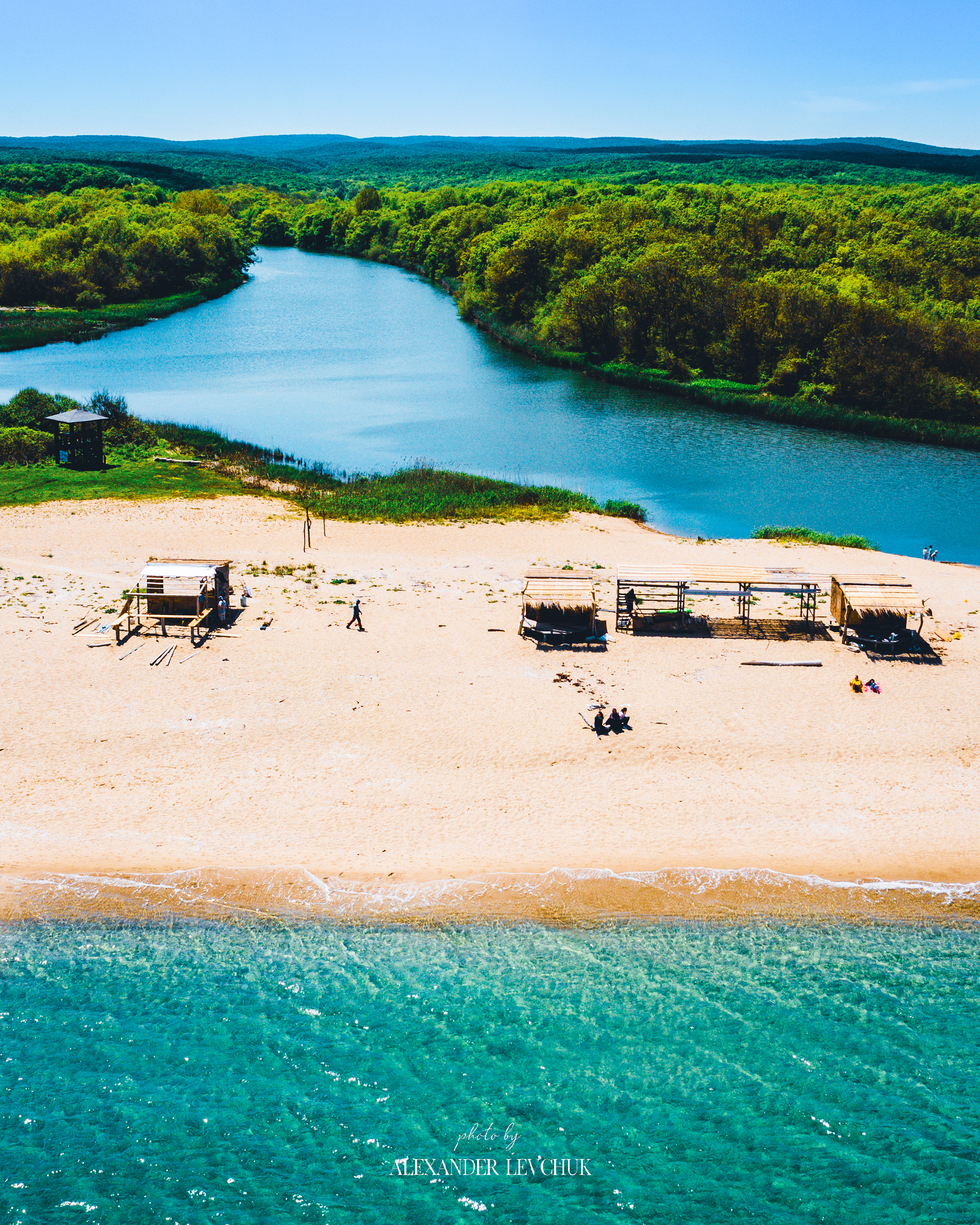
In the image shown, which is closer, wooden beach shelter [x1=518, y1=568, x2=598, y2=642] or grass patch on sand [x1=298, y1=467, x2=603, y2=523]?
wooden beach shelter [x1=518, y1=568, x2=598, y2=642]

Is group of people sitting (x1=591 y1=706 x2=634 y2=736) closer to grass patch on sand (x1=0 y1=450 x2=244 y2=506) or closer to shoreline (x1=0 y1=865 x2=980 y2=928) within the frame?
shoreline (x1=0 y1=865 x2=980 y2=928)

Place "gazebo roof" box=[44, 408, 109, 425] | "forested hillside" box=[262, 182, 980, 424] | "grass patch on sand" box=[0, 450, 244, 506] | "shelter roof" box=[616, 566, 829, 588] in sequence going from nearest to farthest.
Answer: "shelter roof" box=[616, 566, 829, 588], "grass patch on sand" box=[0, 450, 244, 506], "gazebo roof" box=[44, 408, 109, 425], "forested hillside" box=[262, 182, 980, 424]

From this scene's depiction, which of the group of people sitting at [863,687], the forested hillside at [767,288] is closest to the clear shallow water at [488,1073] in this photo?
the group of people sitting at [863,687]

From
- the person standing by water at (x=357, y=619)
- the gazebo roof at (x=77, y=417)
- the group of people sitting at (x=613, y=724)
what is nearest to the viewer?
the group of people sitting at (x=613, y=724)

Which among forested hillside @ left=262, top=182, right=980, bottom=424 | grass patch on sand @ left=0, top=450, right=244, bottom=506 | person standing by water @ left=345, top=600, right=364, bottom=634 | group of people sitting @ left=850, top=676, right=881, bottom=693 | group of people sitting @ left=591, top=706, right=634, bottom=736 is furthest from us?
forested hillside @ left=262, top=182, right=980, bottom=424

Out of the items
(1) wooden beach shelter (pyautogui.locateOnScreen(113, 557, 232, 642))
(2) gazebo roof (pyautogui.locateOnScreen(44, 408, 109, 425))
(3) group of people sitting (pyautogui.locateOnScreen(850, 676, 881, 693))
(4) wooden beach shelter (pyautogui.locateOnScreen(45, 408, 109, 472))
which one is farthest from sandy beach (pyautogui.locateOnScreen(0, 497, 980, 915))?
(4) wooden beach shelter (pyautogui.locateOnScreen(45, 408, 109, 472))

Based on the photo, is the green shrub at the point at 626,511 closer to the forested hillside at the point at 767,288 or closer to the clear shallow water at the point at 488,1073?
the clear shallow water at the point at 488,1073

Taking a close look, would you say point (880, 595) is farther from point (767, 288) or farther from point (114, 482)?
point (767, 288)
